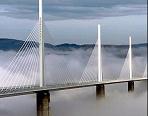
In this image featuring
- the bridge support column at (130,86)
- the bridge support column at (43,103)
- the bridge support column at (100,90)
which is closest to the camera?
the bridge support column at (43,103)

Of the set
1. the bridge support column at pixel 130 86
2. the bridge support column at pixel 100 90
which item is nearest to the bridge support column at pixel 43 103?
the bridge support column at pixel 100 90

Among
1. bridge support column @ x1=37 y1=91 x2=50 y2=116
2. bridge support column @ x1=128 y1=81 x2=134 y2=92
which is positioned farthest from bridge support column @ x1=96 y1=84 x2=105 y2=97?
bridge support column @ x1=37 y1=91 x2=50 y2=116

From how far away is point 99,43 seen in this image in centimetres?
5916

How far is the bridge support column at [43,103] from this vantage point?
137ft

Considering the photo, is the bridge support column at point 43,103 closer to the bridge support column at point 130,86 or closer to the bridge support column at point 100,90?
the bridge support column at point 100,90

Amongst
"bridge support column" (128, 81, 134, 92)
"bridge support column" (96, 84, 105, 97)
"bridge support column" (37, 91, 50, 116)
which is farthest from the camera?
"bridge support column" (128, 81, 134, 92)

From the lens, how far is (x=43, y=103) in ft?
139

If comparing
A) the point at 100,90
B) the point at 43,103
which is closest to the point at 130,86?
the point at 100,90

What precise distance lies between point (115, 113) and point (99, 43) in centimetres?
1440

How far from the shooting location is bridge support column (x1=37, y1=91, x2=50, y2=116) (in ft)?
137

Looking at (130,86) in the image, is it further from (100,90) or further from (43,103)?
(43,103)

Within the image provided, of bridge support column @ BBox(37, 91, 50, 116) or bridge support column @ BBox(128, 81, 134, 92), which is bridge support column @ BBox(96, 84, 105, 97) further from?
bridge support column @ BBox(37, 91, 50, 116)

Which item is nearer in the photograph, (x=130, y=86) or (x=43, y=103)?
(x=43, y=103)

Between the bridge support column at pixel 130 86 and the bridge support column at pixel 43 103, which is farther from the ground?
the bridge support column at pixel 130 86
